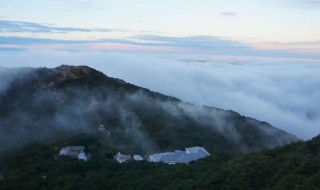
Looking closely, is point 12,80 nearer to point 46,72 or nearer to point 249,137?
point 46,72

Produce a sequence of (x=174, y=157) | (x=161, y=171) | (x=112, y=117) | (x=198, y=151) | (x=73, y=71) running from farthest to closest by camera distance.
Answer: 1. (x=73, y=71)
2. (x=112, y=117)
3. (x=198, y=151)
4. (x=174, y=157)
5. (x=161, y=171)

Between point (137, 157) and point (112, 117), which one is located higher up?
point (137, 157)

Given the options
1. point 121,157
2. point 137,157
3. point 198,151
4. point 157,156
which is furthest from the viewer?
point 198,151

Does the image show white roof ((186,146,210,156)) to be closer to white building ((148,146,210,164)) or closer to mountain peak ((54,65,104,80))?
white building ((148,146,210,164))

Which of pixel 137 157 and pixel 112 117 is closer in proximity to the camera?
pixel 137 157

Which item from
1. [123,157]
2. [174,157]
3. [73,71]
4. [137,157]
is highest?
[73,71]

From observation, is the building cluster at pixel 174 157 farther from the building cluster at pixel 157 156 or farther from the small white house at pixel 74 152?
the small white house at pixel 74 152

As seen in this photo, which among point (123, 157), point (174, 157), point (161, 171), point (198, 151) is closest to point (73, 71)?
point (123, 157)

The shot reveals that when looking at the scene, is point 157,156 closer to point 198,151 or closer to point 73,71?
point 198,151
